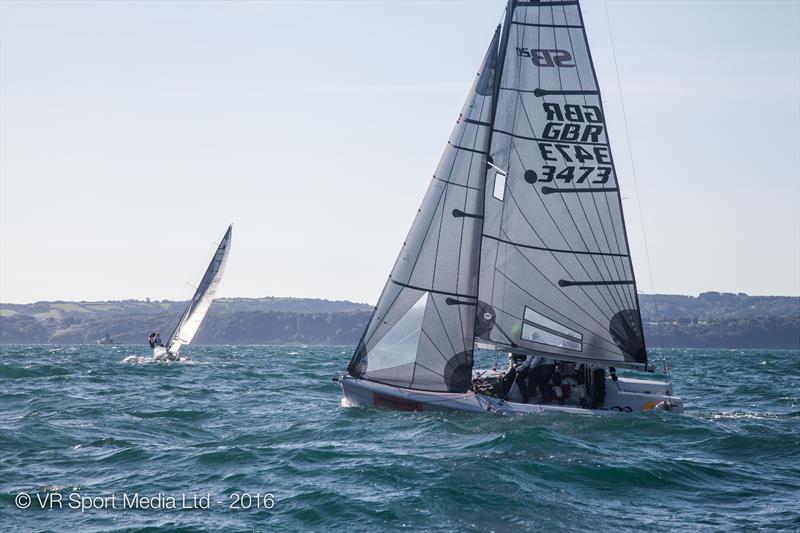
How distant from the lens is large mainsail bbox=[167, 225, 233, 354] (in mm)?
60250

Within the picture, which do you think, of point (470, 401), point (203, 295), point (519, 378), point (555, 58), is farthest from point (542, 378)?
point (203, 295)

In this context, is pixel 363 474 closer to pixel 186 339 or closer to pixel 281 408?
pixel 281 408

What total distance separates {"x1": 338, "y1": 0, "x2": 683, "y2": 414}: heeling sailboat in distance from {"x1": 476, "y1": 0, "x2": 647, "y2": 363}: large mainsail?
0.07ft

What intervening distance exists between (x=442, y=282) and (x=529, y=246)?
2.05 meters

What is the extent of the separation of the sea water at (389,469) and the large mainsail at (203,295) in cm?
3584

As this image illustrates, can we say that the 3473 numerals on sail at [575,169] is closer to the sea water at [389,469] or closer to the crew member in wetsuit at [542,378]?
the crew member in wetsuit at [542,378]

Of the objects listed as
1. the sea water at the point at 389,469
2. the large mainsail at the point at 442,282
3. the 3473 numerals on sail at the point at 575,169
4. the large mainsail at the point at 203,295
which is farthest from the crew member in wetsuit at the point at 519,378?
the large mainsail at the point at 203,295

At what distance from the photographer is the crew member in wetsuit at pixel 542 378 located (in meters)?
21.7

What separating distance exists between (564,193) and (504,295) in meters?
2.57

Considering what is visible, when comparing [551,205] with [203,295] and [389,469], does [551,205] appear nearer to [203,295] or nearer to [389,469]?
[389,469]

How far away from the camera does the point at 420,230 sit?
72.6 feet

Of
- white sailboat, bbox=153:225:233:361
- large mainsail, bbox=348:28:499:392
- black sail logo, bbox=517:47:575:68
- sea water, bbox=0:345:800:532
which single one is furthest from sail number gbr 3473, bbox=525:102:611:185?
white sailboat, bbox=153:225:233:361

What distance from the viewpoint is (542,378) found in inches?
861

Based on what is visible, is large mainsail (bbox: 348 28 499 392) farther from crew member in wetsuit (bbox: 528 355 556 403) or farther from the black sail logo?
crew member in wetsuit (bbox: 528 355 556 403)
